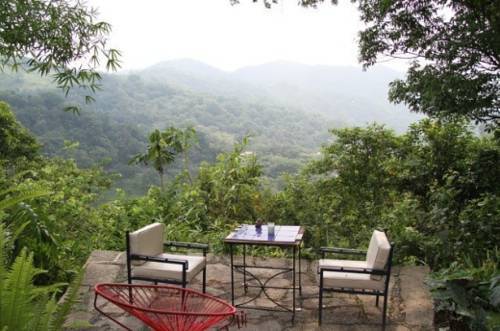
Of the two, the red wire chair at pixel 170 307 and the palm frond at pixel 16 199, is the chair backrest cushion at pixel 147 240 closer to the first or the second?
the red wire chair at pixel 170 307

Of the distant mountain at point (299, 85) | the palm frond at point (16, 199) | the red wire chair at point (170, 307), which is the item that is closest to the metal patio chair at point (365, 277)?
the red wire chair at point (170, 307)

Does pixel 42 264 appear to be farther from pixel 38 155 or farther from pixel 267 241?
pixel 38 155

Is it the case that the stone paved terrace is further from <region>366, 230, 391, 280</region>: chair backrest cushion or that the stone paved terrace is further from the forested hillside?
the forested hillside

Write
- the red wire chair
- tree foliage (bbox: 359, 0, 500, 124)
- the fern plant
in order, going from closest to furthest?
the fern plant
the red wire chair
tree foliage (bbox: 359, 0, 500, 124)

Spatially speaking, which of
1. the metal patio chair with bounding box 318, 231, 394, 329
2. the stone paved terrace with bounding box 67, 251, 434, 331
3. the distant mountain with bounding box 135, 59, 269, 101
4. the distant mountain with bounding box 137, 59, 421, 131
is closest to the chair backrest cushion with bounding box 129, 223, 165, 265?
the stone paved terrace with bounding box 67, 251, 434, 331

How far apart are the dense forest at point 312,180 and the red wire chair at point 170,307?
293mm

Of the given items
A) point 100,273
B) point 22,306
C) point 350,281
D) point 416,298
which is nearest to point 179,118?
point 100,273

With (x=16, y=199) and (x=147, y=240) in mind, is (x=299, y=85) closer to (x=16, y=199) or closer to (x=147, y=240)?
(x=147, y=240)

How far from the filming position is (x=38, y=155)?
8375 mm

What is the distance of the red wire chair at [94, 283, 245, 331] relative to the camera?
2176 mm

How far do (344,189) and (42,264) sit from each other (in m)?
4.65

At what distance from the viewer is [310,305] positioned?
12.4ft

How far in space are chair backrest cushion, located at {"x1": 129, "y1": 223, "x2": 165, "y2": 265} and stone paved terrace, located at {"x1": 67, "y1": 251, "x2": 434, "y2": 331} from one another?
53 centimetres

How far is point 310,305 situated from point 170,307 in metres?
1.54
